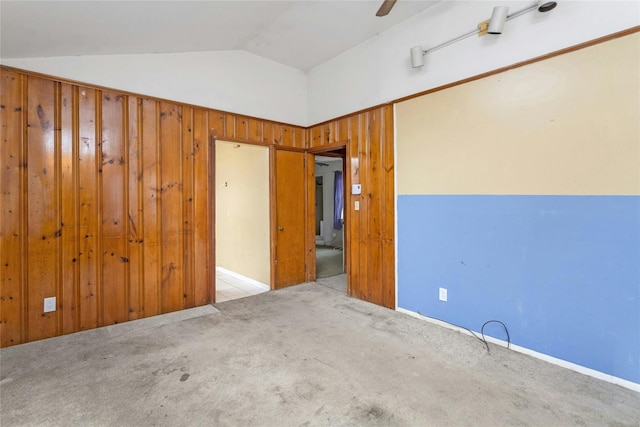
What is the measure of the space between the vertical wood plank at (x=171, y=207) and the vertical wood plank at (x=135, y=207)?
0.74 ft

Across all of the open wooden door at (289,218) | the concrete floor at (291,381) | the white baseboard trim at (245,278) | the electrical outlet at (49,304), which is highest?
the open wooden door at (289,218)

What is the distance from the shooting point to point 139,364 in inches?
93.3

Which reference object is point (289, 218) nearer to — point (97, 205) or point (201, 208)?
point (201, 208)

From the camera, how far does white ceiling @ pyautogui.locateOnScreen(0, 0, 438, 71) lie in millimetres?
2205

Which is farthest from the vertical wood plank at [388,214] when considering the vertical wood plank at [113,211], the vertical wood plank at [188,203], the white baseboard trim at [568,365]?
the vertical wood plank at [113,211]

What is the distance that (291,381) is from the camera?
2.15 meters

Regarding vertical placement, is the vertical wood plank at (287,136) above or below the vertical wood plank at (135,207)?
above

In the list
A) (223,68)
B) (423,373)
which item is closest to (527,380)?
(423,373)

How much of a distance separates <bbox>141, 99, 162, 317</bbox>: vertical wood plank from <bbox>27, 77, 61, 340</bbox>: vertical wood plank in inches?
29.2

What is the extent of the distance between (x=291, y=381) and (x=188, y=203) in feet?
7.85

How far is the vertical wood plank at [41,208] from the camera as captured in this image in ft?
8.98

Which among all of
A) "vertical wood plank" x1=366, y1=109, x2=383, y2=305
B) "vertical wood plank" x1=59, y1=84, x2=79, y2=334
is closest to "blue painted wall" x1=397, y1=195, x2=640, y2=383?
"vertical wood plank" x1=366, y1=109, x2=383, y2=305

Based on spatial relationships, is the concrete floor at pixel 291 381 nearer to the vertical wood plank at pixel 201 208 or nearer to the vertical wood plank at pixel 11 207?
the vertical wood plank at pixel 11 207

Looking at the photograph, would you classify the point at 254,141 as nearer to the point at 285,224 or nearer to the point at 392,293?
the point at 285,224
